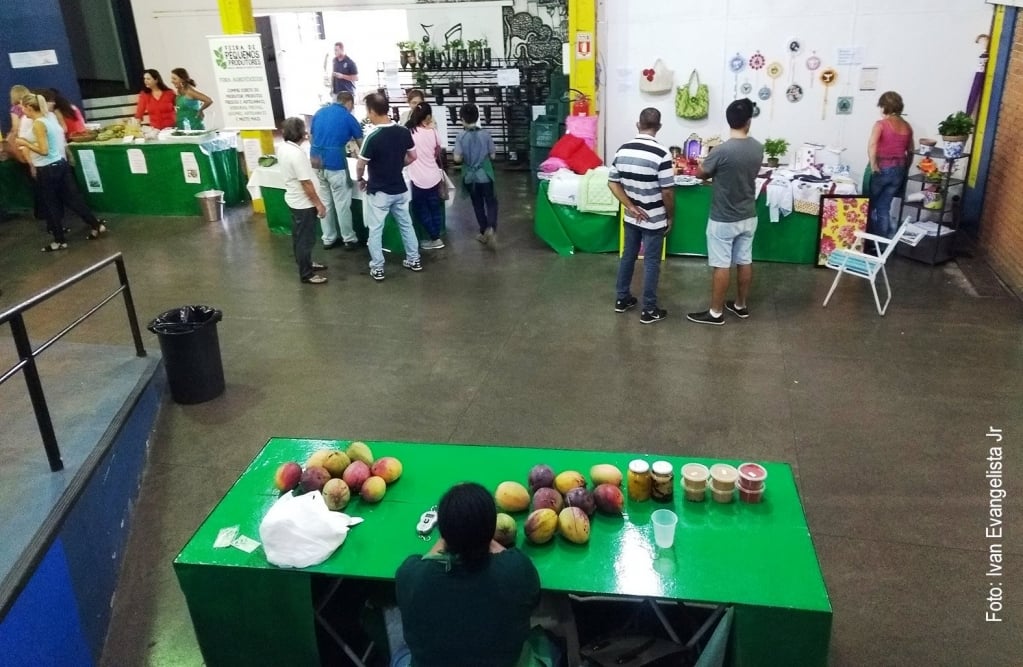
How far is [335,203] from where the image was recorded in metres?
7.88

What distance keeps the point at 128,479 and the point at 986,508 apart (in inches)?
167

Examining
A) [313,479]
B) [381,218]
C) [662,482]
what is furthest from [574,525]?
[381,218]

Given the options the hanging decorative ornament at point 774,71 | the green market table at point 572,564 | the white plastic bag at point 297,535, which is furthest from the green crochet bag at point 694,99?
the white plastic bag at point 297,535

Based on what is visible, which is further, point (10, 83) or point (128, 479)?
point (10, 83)

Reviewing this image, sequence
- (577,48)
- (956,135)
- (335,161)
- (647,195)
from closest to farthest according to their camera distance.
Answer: (647,195), (956,135), (335,161), (577,48)

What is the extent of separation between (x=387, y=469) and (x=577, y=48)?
6397 millimetres

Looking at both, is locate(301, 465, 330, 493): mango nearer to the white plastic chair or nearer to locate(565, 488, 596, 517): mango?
locate(565, 488, 596, 517): mango

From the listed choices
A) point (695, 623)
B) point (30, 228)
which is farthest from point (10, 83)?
point (695, 623)

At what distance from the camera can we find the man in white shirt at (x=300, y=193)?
6.29 meters

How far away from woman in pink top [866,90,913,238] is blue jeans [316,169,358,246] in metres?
4.88

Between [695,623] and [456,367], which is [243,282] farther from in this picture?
[695,623]

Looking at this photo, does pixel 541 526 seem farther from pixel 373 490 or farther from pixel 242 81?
pixel 242 81

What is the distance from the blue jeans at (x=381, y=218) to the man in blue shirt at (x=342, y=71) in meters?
5.52

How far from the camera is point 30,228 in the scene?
920cm
